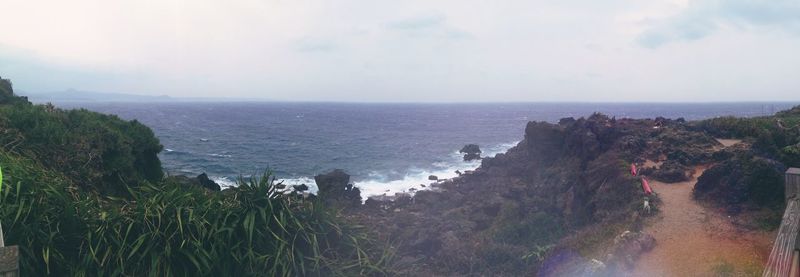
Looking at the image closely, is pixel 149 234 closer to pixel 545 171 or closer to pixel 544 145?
pixel 545 171

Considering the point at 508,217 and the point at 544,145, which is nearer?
the point at 508,217

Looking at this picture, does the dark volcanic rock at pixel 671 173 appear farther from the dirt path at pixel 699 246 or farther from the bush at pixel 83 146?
the bush at pixel 83 146

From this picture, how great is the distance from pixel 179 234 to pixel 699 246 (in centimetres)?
998

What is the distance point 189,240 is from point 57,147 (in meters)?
6.98

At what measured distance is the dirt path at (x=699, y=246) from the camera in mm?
9969

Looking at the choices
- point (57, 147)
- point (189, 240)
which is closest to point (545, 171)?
point (57, 147)

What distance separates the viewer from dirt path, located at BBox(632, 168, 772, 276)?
9969mm

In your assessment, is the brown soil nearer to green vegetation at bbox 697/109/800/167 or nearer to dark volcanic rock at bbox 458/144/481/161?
green vegetation at bbox 697/109/800/167

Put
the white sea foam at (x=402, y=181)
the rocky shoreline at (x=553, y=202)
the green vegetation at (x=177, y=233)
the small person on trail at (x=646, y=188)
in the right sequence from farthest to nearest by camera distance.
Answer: the white sea foam at (x=402, y=181) → the small person on trail at (x=646, y=188) → the rocky shoreline at (x=553, y=202) → the green vegetation at (x=177, y=233)

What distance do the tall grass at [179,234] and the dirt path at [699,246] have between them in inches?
254

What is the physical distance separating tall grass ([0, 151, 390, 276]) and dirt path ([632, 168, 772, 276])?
646cm

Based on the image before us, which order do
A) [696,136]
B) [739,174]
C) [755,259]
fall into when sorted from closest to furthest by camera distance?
1. [755,259]
2. [739,174]
3. [696,136]

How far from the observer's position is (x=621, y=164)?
18609 millimetres

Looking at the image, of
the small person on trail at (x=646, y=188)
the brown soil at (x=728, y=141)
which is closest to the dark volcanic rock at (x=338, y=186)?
the small person on trail at (x=646, y=188)
